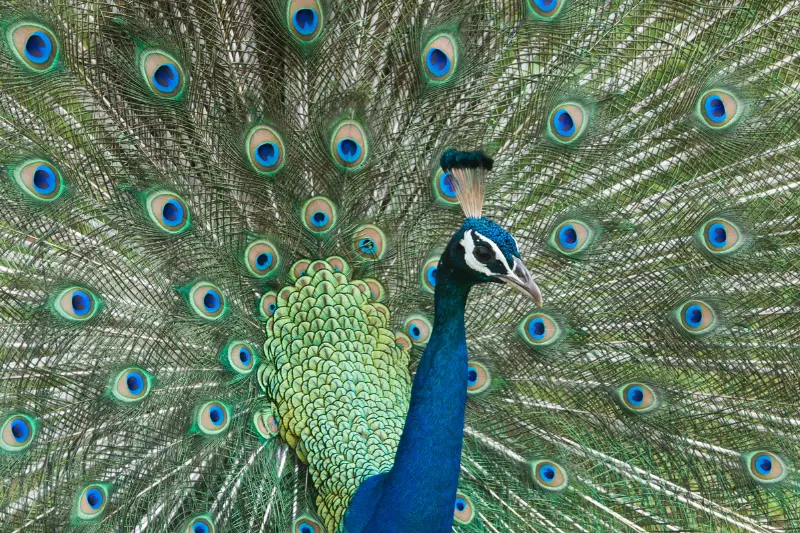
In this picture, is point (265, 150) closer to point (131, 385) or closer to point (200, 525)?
point (131, 385)

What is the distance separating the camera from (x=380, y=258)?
86.2 inches

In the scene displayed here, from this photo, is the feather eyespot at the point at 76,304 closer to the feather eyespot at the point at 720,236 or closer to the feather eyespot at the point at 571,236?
the feather eyespot at the point at 571,236

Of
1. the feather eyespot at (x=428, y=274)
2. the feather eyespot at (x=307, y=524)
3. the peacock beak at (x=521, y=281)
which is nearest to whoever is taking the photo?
the peacock beak at (x=521, y=281)

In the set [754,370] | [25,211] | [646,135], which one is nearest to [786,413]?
[754,370]

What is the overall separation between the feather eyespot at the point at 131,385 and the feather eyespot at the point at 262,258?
15.6 inches

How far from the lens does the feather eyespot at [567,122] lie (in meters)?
2.02

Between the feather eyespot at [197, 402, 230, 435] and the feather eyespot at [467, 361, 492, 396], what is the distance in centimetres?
65

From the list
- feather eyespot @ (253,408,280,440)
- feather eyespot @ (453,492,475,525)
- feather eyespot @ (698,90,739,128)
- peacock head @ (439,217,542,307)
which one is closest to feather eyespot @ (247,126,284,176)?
feather eyespot @ (253,408,280,440)

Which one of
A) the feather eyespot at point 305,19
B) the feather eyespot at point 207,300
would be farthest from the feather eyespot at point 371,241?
the feather eyespot at point 305,19

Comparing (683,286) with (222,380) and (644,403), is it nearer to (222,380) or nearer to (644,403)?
(644,403)

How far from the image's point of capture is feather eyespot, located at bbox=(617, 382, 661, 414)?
2.12 meters

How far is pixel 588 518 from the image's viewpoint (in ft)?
6.79

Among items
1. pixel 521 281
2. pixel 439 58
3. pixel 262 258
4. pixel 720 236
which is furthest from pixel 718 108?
pixel 262 258

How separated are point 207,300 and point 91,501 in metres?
0.55
